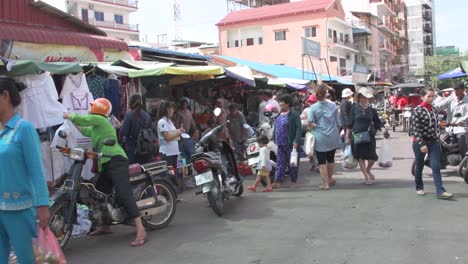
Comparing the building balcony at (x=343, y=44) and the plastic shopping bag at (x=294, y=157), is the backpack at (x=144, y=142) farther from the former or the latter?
the building balcony at (x=343, y=44)

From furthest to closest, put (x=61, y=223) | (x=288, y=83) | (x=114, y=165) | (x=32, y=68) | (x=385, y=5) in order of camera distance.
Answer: (x=385, y=5) → (x=288, y=83) → (x=32, y=68) → (x=114, y=165) → (x=61, y=223)

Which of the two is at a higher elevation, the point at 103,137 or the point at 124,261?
the point at 103,137

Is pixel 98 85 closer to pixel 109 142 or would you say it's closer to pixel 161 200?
pixel 161 200

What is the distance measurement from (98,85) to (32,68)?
2.00 m

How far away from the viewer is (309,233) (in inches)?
224

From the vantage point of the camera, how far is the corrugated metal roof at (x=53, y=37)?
386 inches

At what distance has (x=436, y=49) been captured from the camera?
11312 centimetres

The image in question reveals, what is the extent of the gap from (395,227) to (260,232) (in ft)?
5.51

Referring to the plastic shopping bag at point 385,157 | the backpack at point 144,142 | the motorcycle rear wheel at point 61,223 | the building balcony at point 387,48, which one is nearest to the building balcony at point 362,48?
the building balcony at point 387,48

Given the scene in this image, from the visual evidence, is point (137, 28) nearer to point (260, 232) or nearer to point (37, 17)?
point (37, 17)

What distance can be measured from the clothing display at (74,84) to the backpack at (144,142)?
4.23ft

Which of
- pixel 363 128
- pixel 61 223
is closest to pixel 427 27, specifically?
pixel 363 128

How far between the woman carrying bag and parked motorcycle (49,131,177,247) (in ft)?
12.3

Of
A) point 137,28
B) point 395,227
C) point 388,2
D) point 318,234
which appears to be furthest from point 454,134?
point 388,2
